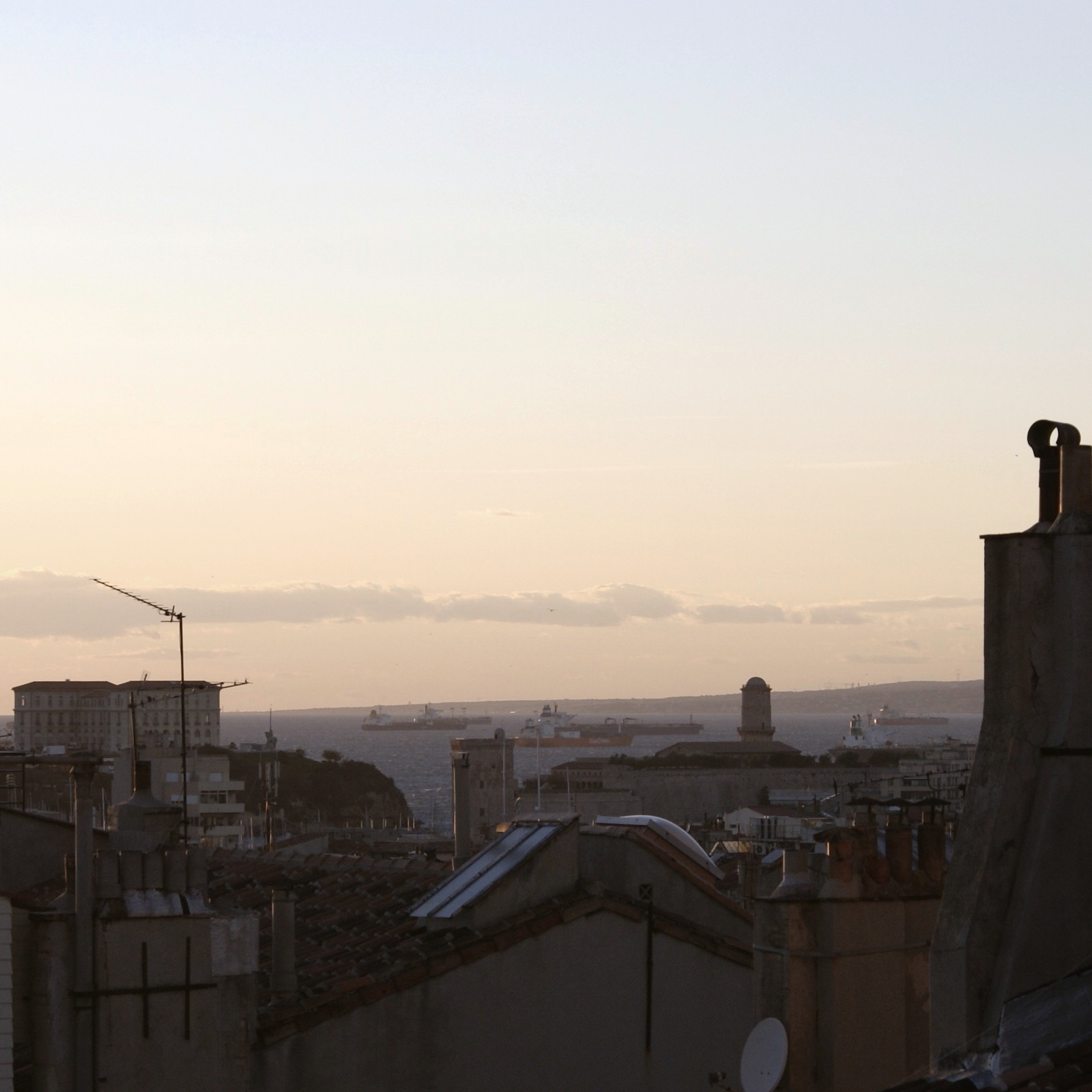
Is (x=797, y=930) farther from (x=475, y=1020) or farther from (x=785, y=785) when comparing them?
(x=785, y=785)

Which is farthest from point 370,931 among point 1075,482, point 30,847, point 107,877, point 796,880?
point 1075,482

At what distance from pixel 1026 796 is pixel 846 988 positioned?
7.18ft

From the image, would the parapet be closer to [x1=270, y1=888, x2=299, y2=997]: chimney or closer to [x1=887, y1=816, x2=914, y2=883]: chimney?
[x1=270, y1=888, x2=299, y2=997]: chimney

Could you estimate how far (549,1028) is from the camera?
11242 millimetres

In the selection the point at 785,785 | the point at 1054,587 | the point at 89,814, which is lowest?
the point at 785,785

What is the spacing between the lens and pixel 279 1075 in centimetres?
1052

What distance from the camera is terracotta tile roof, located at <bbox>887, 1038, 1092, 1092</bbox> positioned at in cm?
541

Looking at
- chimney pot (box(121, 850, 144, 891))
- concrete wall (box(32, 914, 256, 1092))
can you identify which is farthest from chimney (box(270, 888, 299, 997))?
chimney pot (box(121, 850, 144, 891))

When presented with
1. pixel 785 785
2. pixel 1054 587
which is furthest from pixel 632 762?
pixel 1054 587

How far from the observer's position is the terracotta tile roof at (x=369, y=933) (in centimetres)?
1077

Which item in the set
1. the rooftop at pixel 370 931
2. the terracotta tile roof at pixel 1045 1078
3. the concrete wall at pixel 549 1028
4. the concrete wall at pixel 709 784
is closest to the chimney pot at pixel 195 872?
the rooftop at pixel 370 931

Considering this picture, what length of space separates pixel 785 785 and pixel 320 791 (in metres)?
31.2

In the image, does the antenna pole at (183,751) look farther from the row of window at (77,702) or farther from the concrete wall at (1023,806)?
the row of window at (77,702)

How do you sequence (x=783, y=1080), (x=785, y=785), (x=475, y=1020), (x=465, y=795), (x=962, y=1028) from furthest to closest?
(x=785, y=785) → (x=465, y=795) → (x=475, y=1020) → (x=783, y=1080) → (x=962, y=1028)
